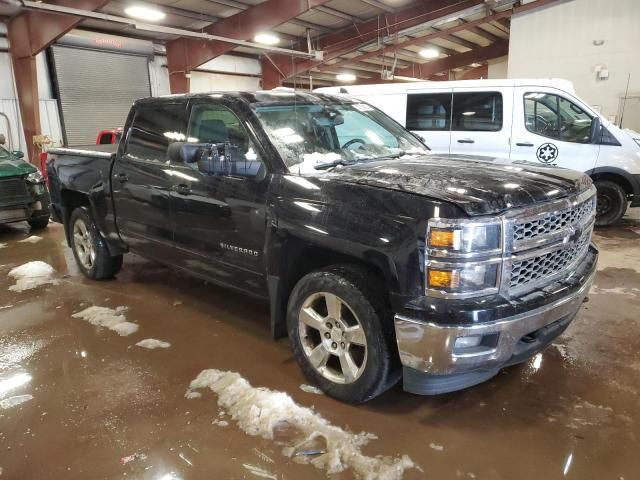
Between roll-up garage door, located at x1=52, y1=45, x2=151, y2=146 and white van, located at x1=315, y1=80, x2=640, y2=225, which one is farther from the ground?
roll-up garage door, located at x1=52, y1=45, x2=151, y2=146

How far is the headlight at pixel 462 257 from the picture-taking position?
2143 millimetres

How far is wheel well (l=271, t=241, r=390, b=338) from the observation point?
280 centimetres

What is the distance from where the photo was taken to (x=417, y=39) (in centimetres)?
1578

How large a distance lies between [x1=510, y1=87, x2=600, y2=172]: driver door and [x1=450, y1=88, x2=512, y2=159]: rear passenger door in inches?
6.7

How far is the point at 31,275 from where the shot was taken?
17.2ft

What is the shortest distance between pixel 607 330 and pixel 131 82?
47.8 ft

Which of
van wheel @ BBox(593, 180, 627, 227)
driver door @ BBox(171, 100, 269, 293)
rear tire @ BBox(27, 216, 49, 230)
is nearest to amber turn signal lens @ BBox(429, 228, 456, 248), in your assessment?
driver door @ BBox(171, 100, 269, 293)

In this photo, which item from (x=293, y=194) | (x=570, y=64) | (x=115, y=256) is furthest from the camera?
(x=570, y=64)

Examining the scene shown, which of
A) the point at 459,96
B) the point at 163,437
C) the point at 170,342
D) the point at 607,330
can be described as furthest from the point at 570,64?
the point at 163,437

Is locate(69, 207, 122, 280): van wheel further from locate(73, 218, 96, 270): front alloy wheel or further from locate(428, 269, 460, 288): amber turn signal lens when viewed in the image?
locate(428, 269, 460, 288): amber turn signal lens

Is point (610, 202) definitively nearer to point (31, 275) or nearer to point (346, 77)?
point (31, 275)

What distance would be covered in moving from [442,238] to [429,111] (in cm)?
592

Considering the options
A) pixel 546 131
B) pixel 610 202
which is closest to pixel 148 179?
pixel 546 131

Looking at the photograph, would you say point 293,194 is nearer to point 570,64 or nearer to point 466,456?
point 466,456
